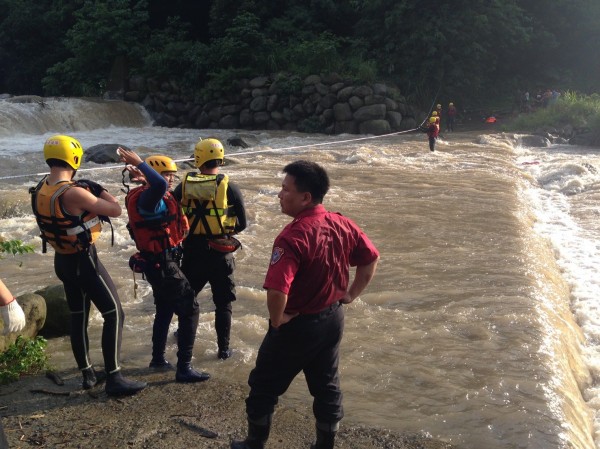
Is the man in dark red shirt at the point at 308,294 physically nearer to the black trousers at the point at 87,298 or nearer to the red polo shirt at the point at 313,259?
the red polo shirt at the point at 313,259

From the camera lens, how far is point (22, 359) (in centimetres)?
422

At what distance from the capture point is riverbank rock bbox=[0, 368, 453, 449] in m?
3.46

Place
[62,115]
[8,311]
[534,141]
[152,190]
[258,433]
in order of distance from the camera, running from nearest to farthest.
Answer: [8,311]
[258,433]
[152,190]
[534,141]
[62,115]

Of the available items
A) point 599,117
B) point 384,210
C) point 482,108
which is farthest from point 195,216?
point 482,108

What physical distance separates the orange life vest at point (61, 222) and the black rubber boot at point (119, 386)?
797 mm

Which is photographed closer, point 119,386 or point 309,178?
point 309,178

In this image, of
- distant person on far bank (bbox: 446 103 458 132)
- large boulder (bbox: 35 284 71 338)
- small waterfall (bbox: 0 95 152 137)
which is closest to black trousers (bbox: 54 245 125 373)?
large boulder (bbox: 35 284 71 338)

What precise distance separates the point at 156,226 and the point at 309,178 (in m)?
1.39

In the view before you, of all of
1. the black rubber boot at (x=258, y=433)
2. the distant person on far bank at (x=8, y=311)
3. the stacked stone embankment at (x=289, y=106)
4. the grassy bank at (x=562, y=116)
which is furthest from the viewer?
the grassy bank at (x=562, y=116)

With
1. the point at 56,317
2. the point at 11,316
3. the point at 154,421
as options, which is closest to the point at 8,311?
the point at 11,316

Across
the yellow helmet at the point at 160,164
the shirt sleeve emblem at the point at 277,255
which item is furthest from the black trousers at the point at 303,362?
the yellow helmet at the point at 160,164

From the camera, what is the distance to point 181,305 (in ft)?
13.5

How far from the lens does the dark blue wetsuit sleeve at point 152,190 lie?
3686 mm

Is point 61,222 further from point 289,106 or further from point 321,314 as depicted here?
point 289,106
